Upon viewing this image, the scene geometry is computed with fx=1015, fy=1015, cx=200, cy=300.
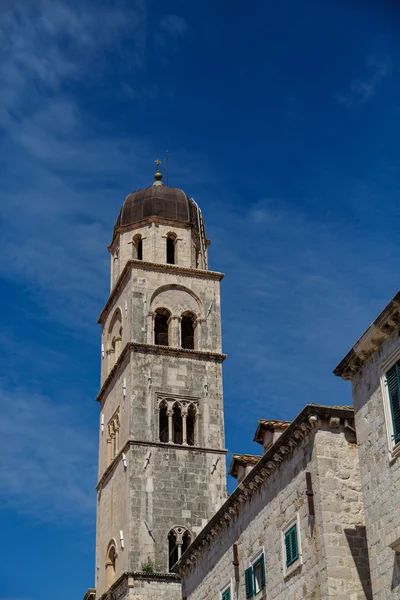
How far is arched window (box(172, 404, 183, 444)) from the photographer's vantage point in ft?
142

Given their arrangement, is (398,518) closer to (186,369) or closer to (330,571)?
(330,571)

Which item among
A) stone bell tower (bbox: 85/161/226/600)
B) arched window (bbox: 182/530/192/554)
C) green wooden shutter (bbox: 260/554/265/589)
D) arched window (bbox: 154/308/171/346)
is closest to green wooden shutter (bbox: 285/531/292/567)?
green wooden shutter (bbox: 260/554/265/589)

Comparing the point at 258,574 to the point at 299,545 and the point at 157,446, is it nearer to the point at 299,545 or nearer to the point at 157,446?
the point at 299,545

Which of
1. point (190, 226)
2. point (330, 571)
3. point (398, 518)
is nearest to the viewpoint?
point (398, 518)

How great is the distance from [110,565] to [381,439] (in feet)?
81.3

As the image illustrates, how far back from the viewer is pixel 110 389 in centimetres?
4666

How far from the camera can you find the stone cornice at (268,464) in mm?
23766

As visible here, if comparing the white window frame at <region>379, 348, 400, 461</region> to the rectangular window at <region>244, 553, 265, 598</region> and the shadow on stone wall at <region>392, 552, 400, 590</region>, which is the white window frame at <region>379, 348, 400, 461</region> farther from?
the rectangular window at <region>244, 553, 265, 598</region>

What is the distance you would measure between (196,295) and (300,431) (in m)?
22.9

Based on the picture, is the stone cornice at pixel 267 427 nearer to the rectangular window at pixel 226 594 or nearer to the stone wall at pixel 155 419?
the rectangular window at pixel 226 594

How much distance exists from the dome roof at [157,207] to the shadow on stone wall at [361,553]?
2813cm

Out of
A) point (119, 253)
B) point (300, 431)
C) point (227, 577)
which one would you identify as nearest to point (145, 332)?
point (119, 253)

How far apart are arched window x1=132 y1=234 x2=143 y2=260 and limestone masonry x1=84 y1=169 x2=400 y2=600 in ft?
0.24

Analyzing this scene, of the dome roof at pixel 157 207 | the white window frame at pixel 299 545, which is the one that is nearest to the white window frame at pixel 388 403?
the white window frame at pixel 299 545
